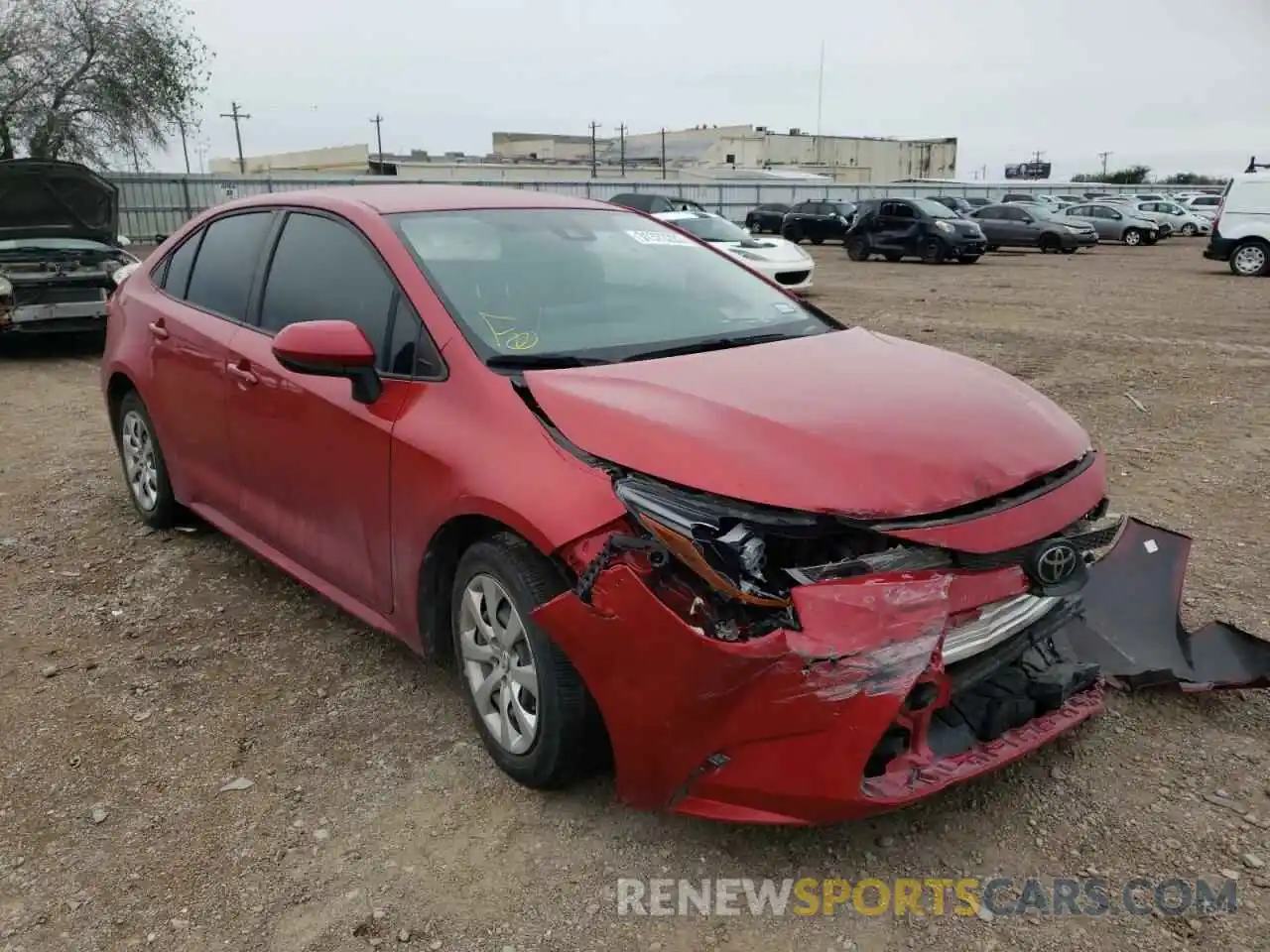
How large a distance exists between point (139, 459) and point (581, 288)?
2844mm

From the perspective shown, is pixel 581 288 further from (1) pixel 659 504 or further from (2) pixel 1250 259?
(2) pixel 1250 259

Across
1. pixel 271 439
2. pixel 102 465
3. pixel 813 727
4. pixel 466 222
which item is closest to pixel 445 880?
pixel 813 727

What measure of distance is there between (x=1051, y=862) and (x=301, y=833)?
6.48 feet

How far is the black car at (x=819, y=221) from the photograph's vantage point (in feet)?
101

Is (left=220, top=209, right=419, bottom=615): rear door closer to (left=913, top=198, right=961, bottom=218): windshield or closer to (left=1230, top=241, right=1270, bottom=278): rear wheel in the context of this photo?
(left=1230, top=241, right=1270, bottom=278): rear wheel

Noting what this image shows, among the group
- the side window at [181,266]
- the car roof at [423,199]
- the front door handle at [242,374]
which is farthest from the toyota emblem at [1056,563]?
the side window at [181,266]

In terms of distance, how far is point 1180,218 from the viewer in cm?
3538

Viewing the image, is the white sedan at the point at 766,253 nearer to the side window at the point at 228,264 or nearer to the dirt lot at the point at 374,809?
the dirt lot at the point at 374,809

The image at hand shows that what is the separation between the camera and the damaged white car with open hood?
9.74 m

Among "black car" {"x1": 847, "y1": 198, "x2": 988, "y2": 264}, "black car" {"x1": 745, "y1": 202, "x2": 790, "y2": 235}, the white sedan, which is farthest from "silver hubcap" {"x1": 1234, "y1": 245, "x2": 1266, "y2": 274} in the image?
"black car" {"x1": 745, "y1": 202, "x2": 790, "y2": 235}

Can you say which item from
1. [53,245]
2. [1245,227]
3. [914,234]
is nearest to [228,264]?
[53,245]

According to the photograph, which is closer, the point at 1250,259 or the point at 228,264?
the point at 228,264

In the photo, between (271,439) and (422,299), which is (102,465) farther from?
(422,299)

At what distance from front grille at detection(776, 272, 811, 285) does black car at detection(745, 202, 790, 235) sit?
18455 millimetres
